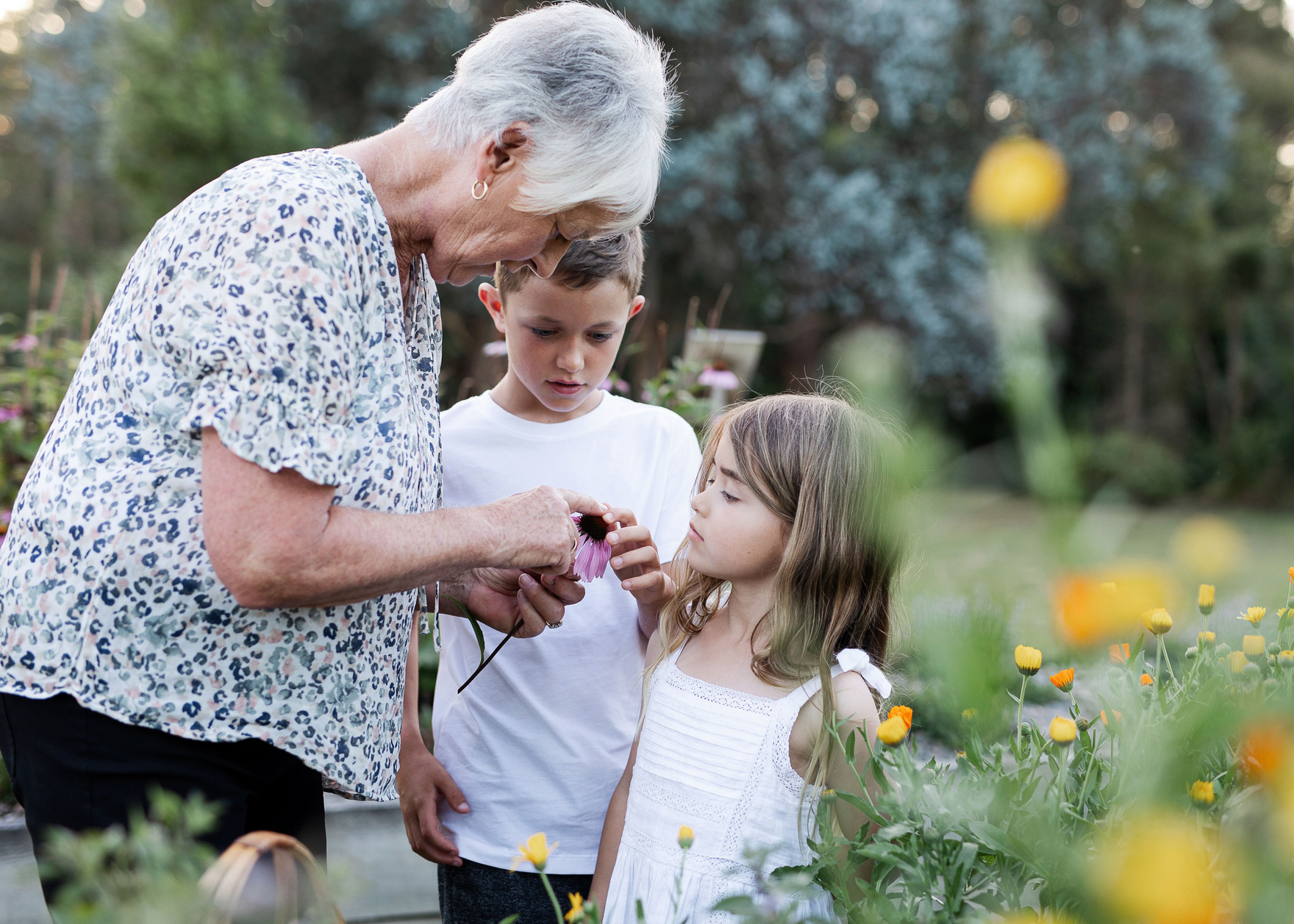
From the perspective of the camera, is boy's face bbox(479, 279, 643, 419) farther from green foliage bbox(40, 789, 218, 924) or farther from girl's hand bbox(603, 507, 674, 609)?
green foliage bbox(40, 789, 218, 924)

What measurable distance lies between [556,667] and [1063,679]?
882 mm

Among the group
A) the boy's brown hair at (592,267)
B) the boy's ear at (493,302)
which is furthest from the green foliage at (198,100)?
Result: the boy's brown hair at (592,267)

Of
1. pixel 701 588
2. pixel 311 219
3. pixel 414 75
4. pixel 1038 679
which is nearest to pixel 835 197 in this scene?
pixel 414 75

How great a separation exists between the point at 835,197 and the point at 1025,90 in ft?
8.63

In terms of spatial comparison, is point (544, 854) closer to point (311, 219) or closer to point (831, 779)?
point (831, 779)

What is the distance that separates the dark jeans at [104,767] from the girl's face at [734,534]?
27.6 inches

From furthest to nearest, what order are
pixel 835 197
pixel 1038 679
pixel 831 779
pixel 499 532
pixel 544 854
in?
pixel 835 197 < pixel 1038 679 < pixel 831 779 < pixel 499 532 < pixel 544 854

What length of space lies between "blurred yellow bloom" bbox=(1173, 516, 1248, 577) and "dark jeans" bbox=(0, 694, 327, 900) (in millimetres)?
1069

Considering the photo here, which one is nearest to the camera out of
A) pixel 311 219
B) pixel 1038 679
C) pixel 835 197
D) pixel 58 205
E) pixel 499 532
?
pixel 311 219

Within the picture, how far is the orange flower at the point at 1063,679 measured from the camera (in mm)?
1098

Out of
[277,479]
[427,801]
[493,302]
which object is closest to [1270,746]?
[277,479]

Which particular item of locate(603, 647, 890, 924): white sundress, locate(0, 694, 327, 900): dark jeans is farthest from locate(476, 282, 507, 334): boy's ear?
locate(0, 694, 327, 900): dark jeans

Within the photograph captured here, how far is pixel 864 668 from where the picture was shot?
143cm

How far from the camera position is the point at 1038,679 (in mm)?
3508
